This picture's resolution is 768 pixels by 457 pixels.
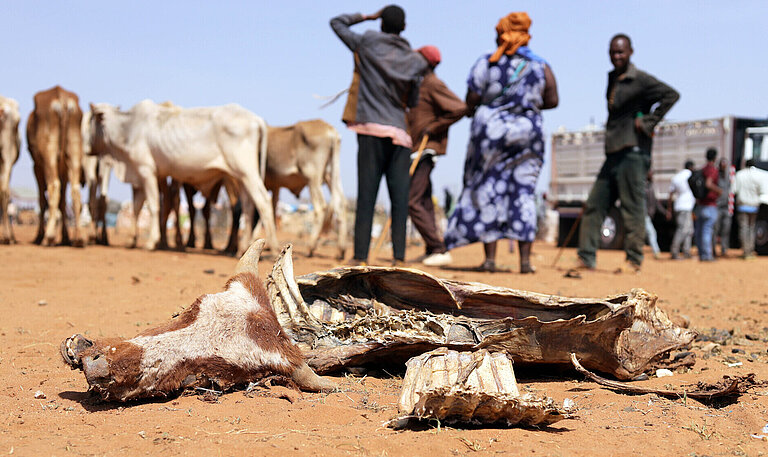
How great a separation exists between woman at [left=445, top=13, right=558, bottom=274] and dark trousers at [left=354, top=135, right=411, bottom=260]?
3.87ft

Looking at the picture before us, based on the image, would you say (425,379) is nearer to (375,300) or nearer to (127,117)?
(375,300)

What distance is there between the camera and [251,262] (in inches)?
113

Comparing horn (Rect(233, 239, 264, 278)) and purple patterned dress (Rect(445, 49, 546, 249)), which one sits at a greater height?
purple patterned dress (Rect(445, 49, 546, 249))

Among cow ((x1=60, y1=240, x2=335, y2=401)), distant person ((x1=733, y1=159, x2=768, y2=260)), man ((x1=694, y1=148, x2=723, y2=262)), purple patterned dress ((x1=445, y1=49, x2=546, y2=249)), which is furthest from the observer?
distant person ((x1=733, y1=159, x2=768, y2=260))

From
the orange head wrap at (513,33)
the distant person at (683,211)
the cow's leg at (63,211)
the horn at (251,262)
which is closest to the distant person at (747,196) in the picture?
the distant person at (683,211)

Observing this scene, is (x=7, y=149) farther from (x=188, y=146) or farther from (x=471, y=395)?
(x=471, y=395)

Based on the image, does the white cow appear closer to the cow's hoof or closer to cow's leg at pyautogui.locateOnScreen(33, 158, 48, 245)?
cow's leg at pyautogui.locateOnScreen(33, 158, 48, 245)

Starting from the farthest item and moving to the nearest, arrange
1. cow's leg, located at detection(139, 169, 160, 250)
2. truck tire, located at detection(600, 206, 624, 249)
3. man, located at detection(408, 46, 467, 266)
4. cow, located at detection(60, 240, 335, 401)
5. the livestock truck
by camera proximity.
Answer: truck tire, located at detection(600, 206, 624, 249) → the livestock truck → cow's leg, located at detection(139, 169, 160, 250) → man, located at detection(408, 46, 467, 266) → cow, located at detection(60, 240, 335, 401)

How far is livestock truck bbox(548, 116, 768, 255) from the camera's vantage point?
51.4ft

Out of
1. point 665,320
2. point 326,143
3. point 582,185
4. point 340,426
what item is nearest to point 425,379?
point 340,426

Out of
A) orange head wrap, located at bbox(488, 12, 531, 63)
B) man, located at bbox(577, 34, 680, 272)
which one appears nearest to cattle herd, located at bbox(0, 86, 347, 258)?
orange head wrap, located at bbox(488, 12, 531, 63)

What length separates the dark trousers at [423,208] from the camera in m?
8.46

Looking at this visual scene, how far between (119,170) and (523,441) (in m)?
9.25

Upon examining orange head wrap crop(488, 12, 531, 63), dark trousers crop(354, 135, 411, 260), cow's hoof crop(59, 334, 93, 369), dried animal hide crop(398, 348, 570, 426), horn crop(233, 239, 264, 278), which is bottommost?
dried animal hide crop(398, 348, 570, 426)
